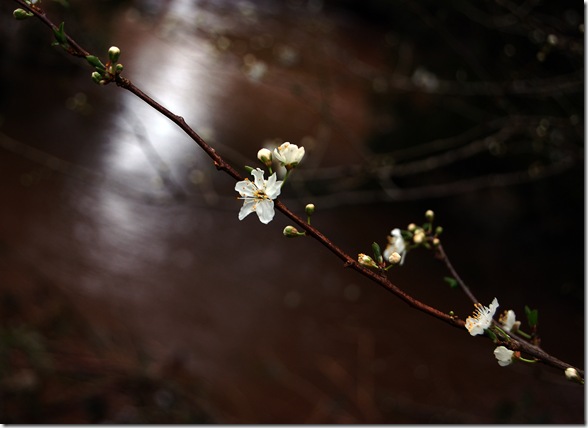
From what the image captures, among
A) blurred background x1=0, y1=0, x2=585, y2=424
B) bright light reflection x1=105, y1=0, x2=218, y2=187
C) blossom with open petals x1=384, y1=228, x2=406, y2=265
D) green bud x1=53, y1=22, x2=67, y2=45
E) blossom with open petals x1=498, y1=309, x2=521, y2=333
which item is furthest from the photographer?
bright light reflection x1=105, y1=0, x2=218, y2=187

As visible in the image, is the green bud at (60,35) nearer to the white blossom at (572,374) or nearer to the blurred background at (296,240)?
the white blossom at (572,374)

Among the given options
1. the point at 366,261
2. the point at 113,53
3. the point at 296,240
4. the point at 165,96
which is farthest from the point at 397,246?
the point at 165,96

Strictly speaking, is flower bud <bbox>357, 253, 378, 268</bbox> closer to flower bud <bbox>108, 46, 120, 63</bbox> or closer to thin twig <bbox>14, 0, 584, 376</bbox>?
thin twig <bbox>14, 0, 584, 376</bbox>

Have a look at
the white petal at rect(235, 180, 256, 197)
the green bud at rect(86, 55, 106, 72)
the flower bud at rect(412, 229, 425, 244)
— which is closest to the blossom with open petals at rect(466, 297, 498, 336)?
the flower bud at rect(412, 229, 425, 244)

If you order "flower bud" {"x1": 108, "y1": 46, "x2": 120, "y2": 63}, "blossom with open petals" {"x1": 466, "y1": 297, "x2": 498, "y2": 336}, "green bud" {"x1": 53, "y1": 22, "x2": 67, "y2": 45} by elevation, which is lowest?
"blossom with open petals" {"x1": 466, "y1": 297, "x2": 498, "y2": 336}

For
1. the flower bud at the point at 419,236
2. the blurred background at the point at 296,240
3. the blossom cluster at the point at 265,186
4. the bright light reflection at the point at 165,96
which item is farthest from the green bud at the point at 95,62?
the bright light reflection at the point at 165,96

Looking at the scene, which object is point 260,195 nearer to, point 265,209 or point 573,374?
point 265,209

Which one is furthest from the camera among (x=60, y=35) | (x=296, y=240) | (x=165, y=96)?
(x=165, y=96)
